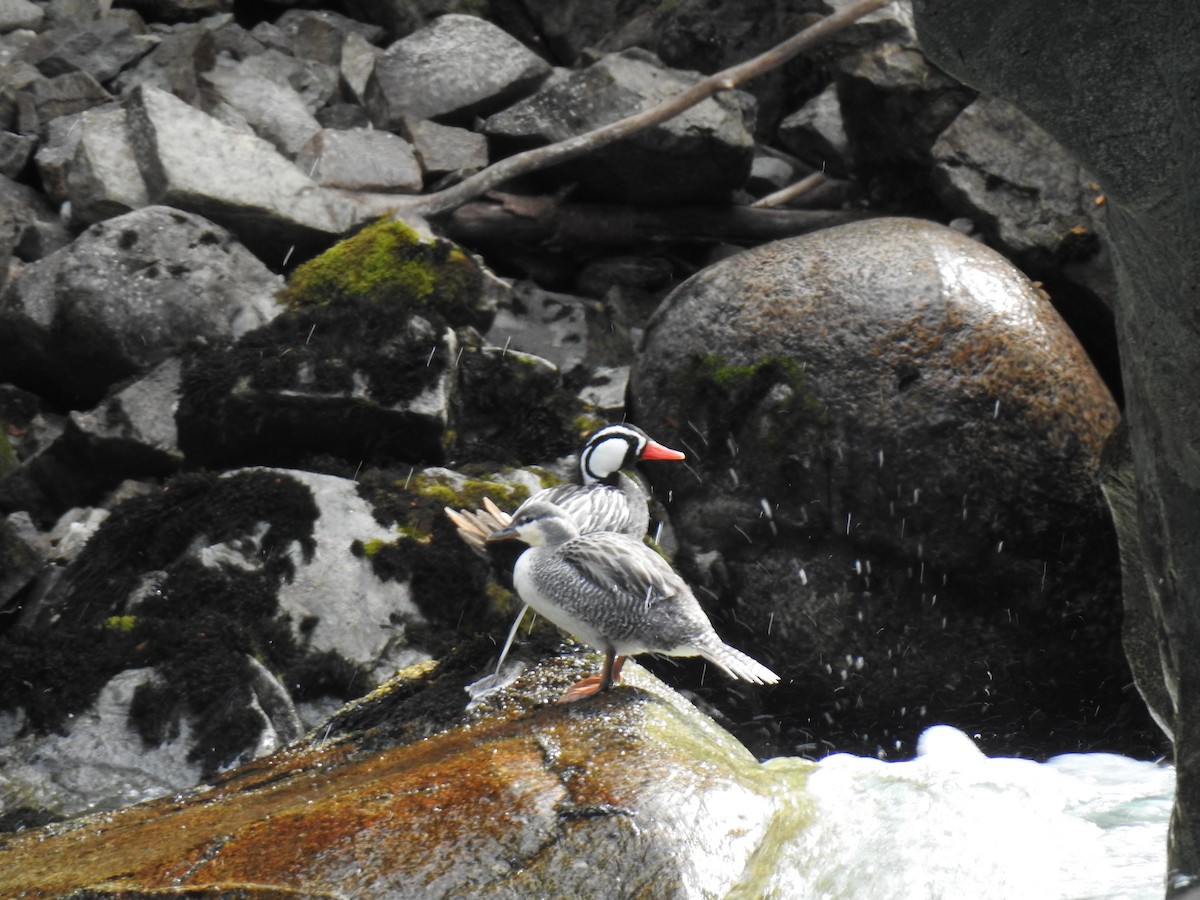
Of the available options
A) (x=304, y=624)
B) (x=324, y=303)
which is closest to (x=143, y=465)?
(x=324, y=303)

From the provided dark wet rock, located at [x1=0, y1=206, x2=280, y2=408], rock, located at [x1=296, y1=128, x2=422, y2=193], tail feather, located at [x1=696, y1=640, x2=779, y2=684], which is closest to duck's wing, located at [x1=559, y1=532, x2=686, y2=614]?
tail feather, located at [x1=696, y1=640, x2=779, y2=684]

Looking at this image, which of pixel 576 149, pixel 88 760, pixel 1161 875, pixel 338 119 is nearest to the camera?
pixel 1161 875

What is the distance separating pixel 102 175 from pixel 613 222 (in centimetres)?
424

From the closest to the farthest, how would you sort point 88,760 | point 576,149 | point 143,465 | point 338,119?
point 88,760 → point 143,465 → point 576,149 → point 338,119

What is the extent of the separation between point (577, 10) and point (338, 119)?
3338 millimetres

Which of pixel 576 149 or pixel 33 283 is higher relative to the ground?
pixel 576 149

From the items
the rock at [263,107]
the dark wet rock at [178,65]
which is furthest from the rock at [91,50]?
the rock at [263,107]

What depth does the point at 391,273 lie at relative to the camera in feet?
34.0

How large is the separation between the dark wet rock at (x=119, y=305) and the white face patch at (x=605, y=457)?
3.08 meters

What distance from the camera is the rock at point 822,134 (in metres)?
12.9

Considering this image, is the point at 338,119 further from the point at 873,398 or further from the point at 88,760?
the point at 88,760

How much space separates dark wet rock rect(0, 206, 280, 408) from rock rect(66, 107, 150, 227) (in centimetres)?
77

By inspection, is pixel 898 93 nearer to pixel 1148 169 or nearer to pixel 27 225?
pixel 27 225

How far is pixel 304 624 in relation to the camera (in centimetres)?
764
